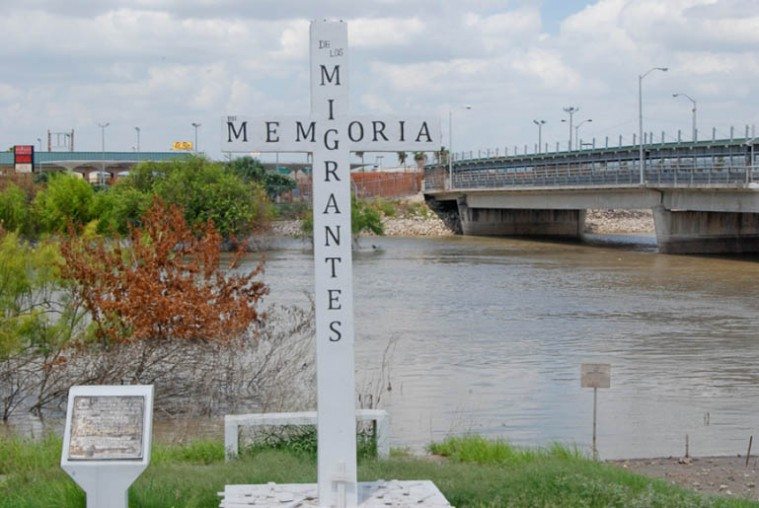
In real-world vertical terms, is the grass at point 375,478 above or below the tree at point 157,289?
below

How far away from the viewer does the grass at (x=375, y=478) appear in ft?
30.2

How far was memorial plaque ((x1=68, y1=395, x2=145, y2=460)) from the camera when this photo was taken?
8.30m

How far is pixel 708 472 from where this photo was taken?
13562 millimetres

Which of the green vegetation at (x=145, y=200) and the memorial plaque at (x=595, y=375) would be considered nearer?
the memorial plaque at (x=595, y=375)

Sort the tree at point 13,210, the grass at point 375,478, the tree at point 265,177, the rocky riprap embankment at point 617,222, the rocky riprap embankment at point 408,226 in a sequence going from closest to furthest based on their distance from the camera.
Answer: the grass at point 375,478 < the tree at point 13,210 < the rocky riprap embankment at point 408,226 < the rocky riprap embankment at point 617,222 < the tree at point 265,177

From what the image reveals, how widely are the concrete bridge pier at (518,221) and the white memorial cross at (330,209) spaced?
7885 centimetres

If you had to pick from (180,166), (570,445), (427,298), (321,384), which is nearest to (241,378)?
(570,445)

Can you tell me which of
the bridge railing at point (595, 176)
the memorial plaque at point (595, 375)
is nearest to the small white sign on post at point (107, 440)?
the memorial plaque at point (595, 375)

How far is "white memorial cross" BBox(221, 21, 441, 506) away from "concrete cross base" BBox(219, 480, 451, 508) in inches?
9.9

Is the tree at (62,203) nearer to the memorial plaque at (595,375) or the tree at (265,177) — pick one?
the tree at (265,177)

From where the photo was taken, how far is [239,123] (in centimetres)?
955

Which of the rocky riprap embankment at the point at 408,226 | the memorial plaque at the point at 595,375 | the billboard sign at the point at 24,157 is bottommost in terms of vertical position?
the memorial plaque at the point at 595,375

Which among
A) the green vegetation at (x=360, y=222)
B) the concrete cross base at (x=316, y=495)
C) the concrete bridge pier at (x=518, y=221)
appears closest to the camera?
the concrete cross base at (x=316, y=495)

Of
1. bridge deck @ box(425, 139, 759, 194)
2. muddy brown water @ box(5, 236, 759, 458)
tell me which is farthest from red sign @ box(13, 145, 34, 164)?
muddy brown water @ box(5, 236, 759, 458)
